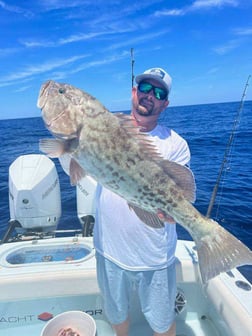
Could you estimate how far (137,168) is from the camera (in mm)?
2574

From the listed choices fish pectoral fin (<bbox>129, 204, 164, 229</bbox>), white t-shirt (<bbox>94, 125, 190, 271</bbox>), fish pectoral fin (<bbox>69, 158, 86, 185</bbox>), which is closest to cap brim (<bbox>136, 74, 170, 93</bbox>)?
white t-shirt (<bbox>94, 125, 190, 271</bbox>)

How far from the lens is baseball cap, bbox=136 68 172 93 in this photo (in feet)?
10.1

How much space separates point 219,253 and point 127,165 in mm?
1204

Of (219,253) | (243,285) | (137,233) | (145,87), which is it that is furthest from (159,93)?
(243,285)

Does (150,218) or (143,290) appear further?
(143,290)

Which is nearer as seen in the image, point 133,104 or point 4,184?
point 133,104

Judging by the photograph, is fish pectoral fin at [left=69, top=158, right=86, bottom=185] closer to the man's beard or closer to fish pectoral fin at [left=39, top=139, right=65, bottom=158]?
fish pectoral fin at [left=39, top=139, right=65, bottom=158]

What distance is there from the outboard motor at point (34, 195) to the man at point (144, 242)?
8.53 ft

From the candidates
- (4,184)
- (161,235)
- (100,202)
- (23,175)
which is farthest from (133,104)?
(4,184)

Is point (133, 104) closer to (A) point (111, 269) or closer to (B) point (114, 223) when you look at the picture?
(B) point (114, 223)

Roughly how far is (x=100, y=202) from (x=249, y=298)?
6.94ft

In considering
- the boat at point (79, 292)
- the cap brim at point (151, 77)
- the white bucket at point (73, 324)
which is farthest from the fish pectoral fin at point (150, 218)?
the boat at point (79, 292)

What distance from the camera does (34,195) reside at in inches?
216

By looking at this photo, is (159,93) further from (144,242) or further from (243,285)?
(243,285)
